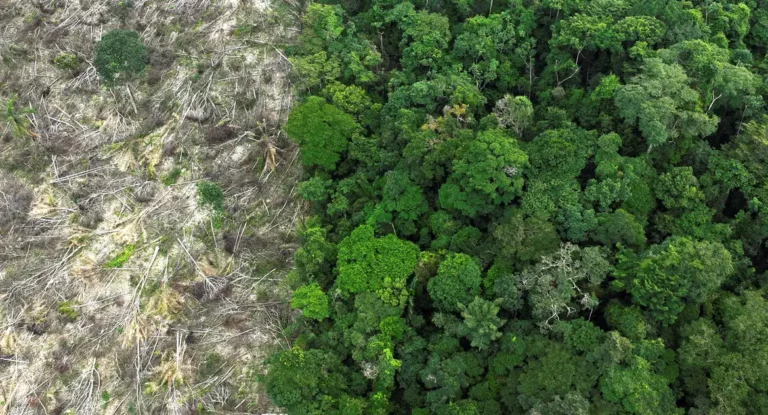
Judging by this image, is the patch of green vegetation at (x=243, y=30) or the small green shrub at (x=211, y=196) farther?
the patch of green vegetation at (x=243, y=30)

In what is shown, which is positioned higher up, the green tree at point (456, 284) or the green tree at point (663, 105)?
the green tree at point (663, 105)

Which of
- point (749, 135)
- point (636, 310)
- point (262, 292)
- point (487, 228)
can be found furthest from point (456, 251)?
point (749, 135)

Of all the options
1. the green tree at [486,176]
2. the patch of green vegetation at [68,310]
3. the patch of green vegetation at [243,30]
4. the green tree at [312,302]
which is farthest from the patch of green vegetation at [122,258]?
the green tree at [486,176]

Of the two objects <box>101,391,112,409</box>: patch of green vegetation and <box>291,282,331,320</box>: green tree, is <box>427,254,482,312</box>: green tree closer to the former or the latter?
<box>291,282,331,320</box>: green tree

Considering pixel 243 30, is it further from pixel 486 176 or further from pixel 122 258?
pixel 486 176

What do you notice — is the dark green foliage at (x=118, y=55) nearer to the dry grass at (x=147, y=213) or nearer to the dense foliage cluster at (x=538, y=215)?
the dry grass at (x=147, y=213)

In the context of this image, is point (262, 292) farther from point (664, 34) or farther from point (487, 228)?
point (664, 34)

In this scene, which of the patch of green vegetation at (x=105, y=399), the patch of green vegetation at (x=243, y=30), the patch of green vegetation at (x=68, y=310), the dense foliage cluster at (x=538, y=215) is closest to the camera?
the dense foliage cluster at (x=538, y=215)
